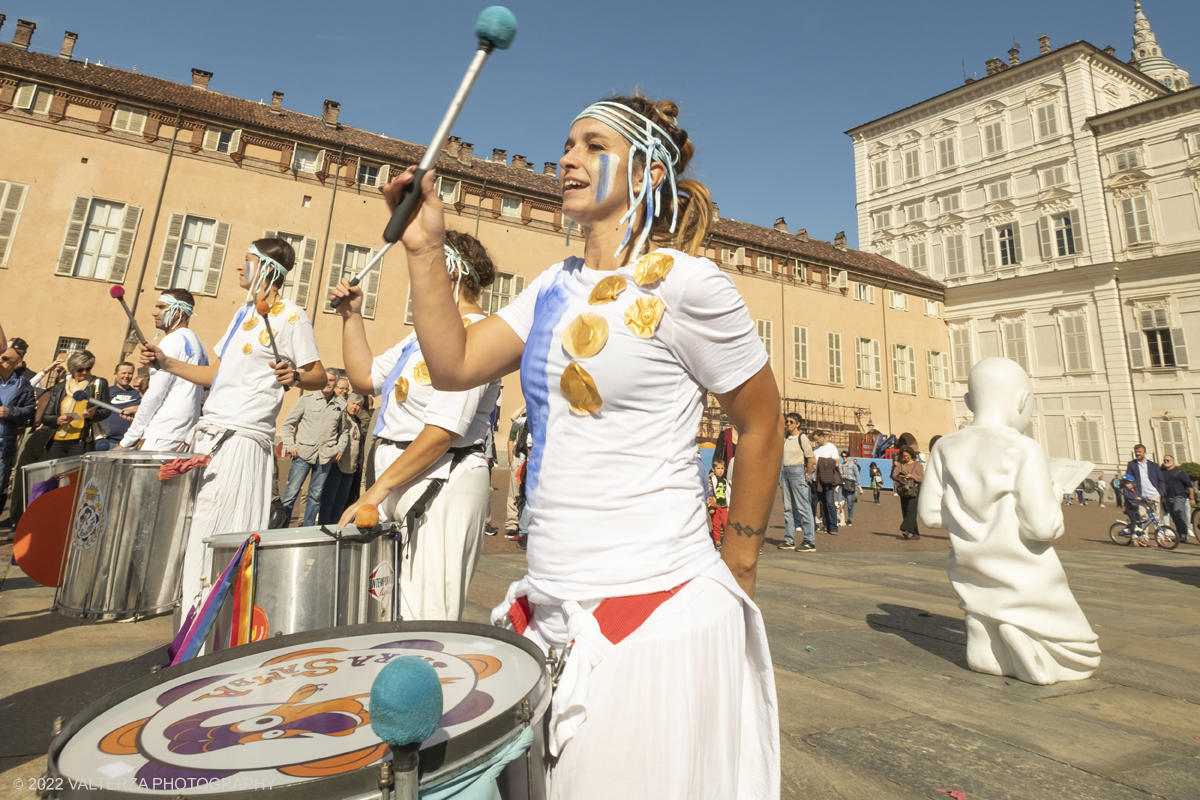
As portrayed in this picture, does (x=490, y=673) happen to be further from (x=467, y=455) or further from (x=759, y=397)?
(x=467, y=455)

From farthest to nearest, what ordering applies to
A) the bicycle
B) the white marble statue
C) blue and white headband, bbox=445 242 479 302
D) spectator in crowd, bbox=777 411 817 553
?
the bicycle → spectator in crowd, bbox=777 411 817 553 → the white marble statue → blue and white headband, bbox=445 242 479 302

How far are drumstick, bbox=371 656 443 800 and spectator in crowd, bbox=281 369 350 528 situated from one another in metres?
6.77

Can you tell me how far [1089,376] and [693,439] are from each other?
118 feet

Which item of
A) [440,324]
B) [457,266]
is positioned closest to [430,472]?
[457,266]

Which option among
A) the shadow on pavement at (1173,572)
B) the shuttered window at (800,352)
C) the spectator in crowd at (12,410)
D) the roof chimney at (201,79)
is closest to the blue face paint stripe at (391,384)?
the spectator in crowd at (12,410)

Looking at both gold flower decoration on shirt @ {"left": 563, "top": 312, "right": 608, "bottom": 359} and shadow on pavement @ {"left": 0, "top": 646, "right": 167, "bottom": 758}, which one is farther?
shadow on pavement @ {"left": 0, "top": 646, "right": 167, "bottom": 758}

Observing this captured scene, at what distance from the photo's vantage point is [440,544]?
2227 millimetres

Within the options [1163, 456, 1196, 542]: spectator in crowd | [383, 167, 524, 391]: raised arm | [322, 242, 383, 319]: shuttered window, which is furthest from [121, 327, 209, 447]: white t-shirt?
[322, 242, 383, 319]: shuttered window

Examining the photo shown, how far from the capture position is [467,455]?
233 centimetres

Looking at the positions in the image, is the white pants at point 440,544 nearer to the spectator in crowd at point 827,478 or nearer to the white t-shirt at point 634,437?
the white t-shirt at point 634,437

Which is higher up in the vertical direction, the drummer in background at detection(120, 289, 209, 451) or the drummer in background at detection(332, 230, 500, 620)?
the drummer in background at detection(120, 289, 209, 451)

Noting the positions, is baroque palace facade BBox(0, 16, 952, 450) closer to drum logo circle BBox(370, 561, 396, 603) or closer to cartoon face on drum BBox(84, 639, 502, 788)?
drum logo circle BBox(370, 561, 396, 603)

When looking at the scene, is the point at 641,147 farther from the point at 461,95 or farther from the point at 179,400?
the point at 179,400

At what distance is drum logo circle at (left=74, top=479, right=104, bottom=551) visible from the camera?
2.80m
